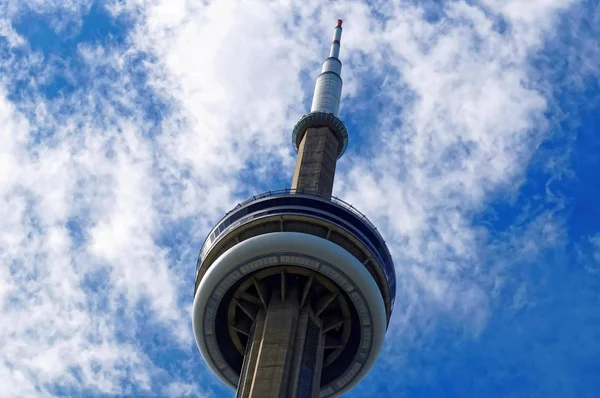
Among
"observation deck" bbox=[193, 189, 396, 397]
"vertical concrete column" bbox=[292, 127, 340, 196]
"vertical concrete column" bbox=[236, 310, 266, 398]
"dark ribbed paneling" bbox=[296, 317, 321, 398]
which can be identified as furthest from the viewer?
"vertical concrete column" bbox=[292, 127, 340, 196]

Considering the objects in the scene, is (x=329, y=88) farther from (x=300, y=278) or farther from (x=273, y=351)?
(x=273, y=351)

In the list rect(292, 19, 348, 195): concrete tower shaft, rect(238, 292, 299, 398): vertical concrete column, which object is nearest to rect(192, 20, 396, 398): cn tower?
rect(238, 292, 299, 398): vertical concrete column

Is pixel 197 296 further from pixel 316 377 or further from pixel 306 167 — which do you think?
pixel 306 167

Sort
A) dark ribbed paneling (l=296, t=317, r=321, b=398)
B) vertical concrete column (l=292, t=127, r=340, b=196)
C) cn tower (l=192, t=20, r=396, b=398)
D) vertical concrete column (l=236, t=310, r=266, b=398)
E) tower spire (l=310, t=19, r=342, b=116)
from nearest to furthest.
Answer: vertical concrete column (l=236, t=310, r=266, b=398)
dark ribbed paneling (l=296, t=317, r=321, b=398)
cn tower (l=192, t=20, r=396, b=398)
vertical concrete column (l=292, t=127, r=340, b=196)
tower spire (l=310, t=19, r=342, b=116)

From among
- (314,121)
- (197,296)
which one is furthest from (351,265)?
(314,121)

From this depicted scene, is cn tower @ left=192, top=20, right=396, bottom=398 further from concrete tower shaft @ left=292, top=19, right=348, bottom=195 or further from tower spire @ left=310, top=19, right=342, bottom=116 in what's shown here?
tower spire @ left=310, top=19, right=342, bottom=116

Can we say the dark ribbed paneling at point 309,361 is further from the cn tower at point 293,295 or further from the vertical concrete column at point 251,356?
the vertical concrete column at point 251,356

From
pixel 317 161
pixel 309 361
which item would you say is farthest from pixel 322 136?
pixel 309 361

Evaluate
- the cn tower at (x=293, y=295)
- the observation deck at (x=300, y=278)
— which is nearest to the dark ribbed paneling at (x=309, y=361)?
the cn tower at (x=293, y=295)
